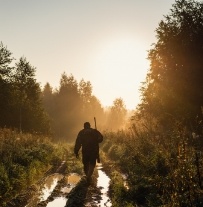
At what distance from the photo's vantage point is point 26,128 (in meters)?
43.7

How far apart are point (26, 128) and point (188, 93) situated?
25.6 metres

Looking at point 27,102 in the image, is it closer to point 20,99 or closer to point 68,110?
point 20,99

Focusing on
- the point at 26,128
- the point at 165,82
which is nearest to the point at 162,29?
the point at 165,82

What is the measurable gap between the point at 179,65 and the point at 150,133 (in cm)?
1232

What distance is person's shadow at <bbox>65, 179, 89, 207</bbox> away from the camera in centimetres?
886

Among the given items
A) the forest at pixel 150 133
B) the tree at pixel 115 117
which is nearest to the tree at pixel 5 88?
the forest at pixel 150 133

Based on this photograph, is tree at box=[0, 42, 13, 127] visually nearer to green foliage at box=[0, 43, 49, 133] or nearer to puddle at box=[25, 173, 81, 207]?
green foliage at box=[0, 43, 49, 133]

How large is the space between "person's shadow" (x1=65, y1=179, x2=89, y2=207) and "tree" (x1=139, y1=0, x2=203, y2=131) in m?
14.9

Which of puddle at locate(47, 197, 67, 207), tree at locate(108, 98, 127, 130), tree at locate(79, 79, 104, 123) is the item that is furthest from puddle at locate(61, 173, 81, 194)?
tree at locate(108, 98, 127, 130)

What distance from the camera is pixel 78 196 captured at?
9711 millimetres

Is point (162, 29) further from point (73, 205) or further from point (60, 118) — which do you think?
point (60, 118)

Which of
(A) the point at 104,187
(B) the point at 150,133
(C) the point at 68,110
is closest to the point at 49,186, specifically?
(A) the point at 104,187

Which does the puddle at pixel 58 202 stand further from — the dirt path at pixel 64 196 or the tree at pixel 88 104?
the tree at pixel 88 104

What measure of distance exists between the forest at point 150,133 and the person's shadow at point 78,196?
3.09ft
